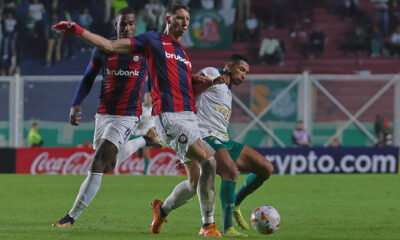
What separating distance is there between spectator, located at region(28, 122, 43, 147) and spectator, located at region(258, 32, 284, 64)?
7.76 meters

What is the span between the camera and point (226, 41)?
27109 mm

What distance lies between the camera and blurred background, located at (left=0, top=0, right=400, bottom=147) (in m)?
22.5

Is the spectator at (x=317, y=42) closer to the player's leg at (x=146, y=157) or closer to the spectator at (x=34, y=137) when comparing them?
the player's leg at (x=146, y=157)


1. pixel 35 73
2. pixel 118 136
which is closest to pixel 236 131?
pixel 35 73

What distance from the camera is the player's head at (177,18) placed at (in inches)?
284

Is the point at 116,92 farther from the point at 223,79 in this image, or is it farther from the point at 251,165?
the point at 223,79

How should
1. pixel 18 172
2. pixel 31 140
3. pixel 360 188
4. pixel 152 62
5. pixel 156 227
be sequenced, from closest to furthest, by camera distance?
pixel 152 62 < pixel 156 227 < pixel 360 188 < pixel 18 172 < pixel 31 140

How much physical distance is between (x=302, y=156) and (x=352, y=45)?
25.3 feet

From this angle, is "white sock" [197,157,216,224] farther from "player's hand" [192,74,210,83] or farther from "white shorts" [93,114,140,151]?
"white shorts" [93,114,140,151]

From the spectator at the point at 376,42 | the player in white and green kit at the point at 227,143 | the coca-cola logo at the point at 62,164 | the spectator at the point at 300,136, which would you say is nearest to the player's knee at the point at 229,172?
the player in white and green kit at the point at 227,143

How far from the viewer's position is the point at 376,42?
2667 cm

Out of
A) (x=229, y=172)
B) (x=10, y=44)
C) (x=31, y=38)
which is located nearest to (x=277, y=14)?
(x=31, y=38)

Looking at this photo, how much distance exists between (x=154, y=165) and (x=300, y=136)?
163 inches

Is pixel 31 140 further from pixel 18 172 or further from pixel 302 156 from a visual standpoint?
pixel 302 156
